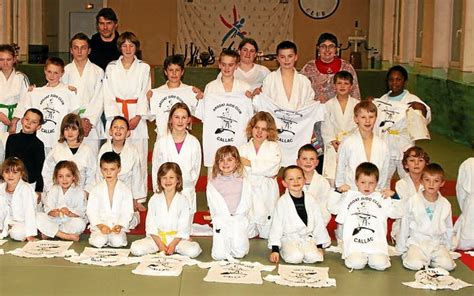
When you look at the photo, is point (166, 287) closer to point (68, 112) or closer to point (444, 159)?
point (68, 112)

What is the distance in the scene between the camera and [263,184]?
6.38 meters

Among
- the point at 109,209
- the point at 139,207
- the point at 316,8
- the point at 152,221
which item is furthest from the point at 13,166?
the point at 316,8

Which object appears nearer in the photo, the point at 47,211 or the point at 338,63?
the point at 47,211

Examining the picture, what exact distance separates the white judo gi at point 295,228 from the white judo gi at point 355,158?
0.51 m

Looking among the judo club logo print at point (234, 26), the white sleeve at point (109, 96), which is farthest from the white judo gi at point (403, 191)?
the judo club logo print at point (234, 26)

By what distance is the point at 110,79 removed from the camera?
23.0 ft

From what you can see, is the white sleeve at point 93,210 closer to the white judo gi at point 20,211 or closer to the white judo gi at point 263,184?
the white judo gi at point 20,211

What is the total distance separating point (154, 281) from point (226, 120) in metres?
2.28

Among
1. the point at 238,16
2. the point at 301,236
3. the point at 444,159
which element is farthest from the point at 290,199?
the point at 238,16

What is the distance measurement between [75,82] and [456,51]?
26.3 feet

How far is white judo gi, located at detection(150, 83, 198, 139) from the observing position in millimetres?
6941

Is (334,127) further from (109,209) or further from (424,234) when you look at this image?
(109,209)

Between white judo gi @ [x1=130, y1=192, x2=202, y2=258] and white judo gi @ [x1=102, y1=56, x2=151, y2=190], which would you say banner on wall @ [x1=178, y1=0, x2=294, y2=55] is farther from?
white judo gi @ [x1=130, y1=192, x2=202, y2=258]

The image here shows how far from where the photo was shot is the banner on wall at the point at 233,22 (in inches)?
857
